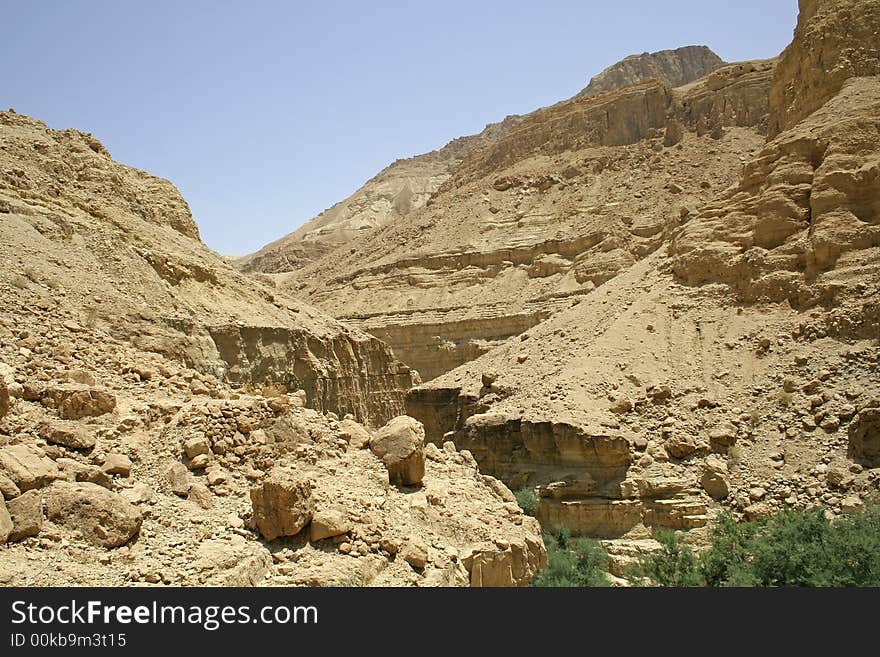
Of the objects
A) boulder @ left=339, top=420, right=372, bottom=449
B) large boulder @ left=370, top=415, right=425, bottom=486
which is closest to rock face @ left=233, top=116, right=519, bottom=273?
boulder @ left=339, top=420, right=372, bottom=449

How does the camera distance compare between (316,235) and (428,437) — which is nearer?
(428,437)

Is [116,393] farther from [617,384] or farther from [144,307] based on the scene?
[617,384]

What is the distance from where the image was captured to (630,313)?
2444 centimetres

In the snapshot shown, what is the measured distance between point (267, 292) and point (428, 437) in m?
7.46

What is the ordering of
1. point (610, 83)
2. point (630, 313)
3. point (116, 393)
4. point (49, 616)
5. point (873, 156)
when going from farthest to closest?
point (610, 83)
point (630, 313)
point (873, 156)
point (116, 393)
point (49, 616)

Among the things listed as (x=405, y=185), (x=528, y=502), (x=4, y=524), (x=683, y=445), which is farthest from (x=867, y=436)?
(x=405, y=185)

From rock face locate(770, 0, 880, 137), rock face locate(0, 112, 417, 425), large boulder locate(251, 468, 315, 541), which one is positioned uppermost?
rock face locate(770, 0, 880, 137)

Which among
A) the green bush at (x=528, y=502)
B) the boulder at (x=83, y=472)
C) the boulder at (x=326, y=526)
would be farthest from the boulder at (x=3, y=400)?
the green bush at (x=528, y=502)

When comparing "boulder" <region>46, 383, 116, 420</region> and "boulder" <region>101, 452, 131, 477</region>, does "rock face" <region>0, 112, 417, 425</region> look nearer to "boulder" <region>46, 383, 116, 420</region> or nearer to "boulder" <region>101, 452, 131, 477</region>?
"boulder" <region>46, 383, 116, 420</region>

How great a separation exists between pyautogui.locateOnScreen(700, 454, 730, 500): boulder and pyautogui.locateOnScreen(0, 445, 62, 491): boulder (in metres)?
15.1

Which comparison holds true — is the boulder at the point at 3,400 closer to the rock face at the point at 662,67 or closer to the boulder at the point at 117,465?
the boulder at the point at 117,465

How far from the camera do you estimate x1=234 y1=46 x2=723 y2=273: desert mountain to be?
10138 centimetres

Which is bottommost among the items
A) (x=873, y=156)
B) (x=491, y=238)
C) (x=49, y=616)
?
(x=49, y=616)

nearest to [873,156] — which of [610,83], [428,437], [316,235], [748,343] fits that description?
[748,343]
